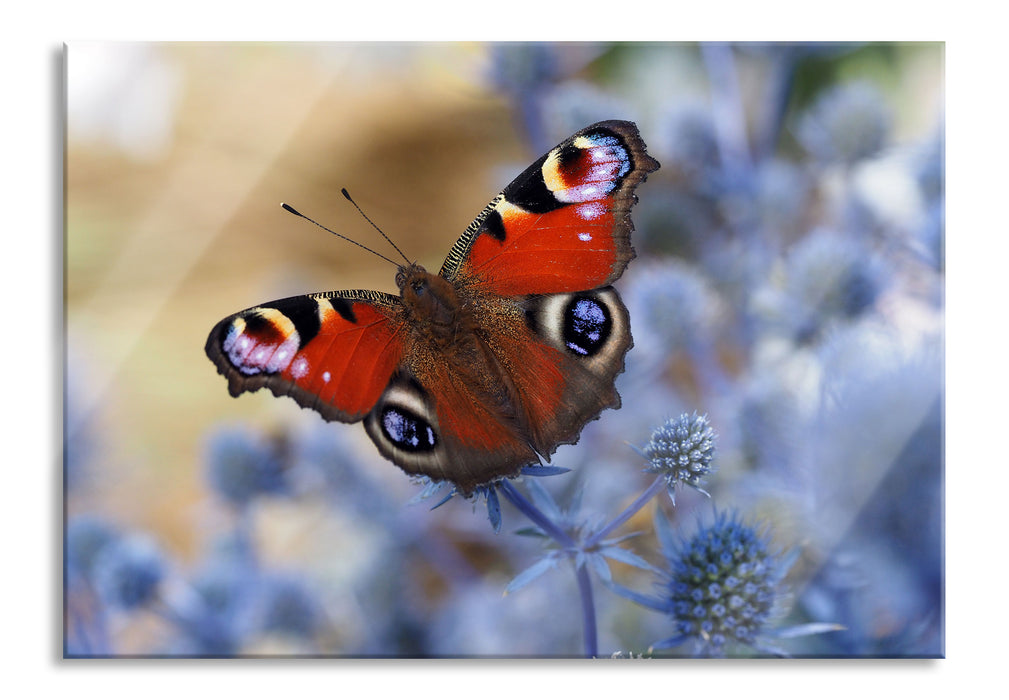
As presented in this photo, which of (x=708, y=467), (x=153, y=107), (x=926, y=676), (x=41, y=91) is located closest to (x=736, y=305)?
(x=708, y=467)

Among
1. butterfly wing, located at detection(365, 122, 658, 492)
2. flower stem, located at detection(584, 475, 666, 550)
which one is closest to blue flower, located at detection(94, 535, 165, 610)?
butterfly wing, located at detection(365, 122, 658, 492)

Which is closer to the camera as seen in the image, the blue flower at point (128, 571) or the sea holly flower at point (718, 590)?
the sea holly flower at point (718, 590)

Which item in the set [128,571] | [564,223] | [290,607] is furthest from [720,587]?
→ [128,571]

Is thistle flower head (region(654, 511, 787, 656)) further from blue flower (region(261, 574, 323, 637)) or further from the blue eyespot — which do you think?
blue flower (region(261, 574, 323, 637))

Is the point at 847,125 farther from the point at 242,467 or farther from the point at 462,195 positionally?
the point at 242,467

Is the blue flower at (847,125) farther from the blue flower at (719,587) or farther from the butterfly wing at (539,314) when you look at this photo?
the blue flower at (719,587)

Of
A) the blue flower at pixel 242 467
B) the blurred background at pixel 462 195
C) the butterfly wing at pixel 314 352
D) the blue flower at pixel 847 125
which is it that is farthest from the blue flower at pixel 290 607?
the blue flower at pixel 847 125

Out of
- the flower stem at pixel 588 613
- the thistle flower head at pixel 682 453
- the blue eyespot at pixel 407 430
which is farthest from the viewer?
the flower stem at pixel 588 613
